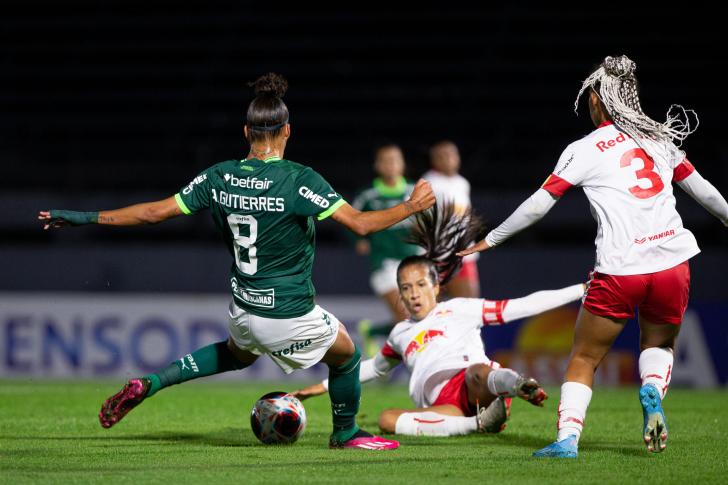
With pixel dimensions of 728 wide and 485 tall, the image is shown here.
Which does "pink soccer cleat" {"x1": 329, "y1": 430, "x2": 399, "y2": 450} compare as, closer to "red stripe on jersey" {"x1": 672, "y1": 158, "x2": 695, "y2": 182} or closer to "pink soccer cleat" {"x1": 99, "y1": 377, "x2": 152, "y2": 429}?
"pink soccer cleat" {"x1": 99, "y1": 377, "x2": 152, "y2": 429}

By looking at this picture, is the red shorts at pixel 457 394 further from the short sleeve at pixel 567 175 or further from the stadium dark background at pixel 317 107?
the stadium dark background at pixel 317 107

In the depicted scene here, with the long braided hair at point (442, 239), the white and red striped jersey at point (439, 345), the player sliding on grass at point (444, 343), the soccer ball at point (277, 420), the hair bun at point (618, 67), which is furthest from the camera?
the long braided hair at point (442, 239)

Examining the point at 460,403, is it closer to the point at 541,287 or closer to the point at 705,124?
the point at 541,287

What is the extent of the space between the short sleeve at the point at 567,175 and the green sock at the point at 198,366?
6.70ft

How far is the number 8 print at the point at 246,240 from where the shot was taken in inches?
214

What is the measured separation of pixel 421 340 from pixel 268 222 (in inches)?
67.6

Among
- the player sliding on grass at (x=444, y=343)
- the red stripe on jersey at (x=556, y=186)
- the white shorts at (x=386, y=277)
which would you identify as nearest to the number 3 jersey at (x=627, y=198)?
the red stripe on jersey at (x=556, y=186)

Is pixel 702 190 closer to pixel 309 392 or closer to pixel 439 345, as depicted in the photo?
pixel 439 345

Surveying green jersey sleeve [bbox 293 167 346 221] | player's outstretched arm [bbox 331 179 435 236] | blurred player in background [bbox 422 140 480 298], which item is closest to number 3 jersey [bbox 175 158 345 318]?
green jersey sleeve [bbox 293 167 346 221]

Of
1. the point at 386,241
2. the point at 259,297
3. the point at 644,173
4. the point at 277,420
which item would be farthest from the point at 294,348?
the point at 386,241

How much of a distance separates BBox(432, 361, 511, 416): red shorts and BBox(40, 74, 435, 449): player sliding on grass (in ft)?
3.92

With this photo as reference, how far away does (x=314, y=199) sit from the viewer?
5.32 m

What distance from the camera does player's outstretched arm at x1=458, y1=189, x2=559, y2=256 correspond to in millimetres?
5297

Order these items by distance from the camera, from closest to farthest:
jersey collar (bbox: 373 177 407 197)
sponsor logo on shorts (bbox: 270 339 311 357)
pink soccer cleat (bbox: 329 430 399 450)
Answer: sponsor logo on shorts (bbox: 270 339 311 357), pink soccer cleat (bbox: 329 430 399 450), jersey collar (bbox: 373 177 407 197)
